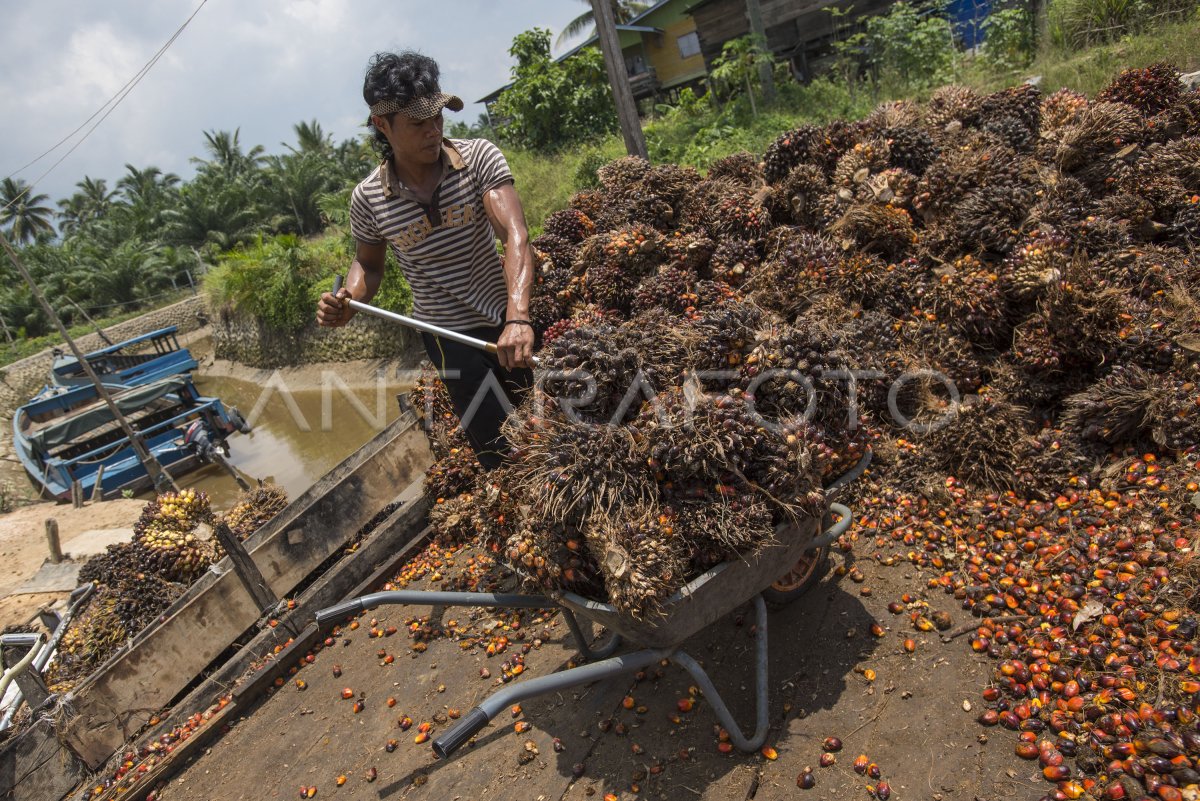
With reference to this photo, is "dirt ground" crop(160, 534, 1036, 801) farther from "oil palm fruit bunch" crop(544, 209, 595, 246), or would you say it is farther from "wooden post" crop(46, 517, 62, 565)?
"wooden post" crop(46, 517, 62, 565)

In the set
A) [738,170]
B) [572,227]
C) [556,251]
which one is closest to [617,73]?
[738,170]

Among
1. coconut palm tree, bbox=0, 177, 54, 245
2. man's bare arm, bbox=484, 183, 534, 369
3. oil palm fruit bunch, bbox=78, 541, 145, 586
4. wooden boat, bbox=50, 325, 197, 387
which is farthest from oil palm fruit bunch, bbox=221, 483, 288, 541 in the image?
coconut palm tree, bbox=0, 177, 54, 245

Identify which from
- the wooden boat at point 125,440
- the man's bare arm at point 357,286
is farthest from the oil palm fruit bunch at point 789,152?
the wooden boat at point 125,440

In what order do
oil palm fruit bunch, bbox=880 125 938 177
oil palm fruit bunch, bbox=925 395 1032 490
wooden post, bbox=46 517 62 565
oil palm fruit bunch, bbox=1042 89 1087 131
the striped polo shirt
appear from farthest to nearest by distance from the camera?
1. wooden post, bbox=46 517 62 565
2. oil palm fruit bunch, bbox=880 125 938 177
3. oil palm fruit bunch, bbox=1042 89 1087 131
4. oil palm fruit bunch, bbox=925 395 1032 490
5. the striped polo shirt

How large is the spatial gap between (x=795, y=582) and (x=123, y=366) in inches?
957

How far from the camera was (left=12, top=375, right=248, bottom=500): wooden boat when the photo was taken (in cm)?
1530

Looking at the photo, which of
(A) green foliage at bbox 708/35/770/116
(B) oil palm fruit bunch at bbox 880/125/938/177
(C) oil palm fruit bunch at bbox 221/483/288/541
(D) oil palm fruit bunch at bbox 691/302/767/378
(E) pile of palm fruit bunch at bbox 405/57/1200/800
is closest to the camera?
(E) pile of palm fruit bunch at bbox 405/57/1200/800

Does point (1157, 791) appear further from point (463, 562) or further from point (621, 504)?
point (463, 562)

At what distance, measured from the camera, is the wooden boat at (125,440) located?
15297 millimetres

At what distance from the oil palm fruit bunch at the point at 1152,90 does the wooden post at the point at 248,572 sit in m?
7.02

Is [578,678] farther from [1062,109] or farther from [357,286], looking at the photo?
[1062,109]

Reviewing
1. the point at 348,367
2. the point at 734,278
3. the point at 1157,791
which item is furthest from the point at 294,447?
the point at 1157,791

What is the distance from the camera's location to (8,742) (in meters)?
3.57

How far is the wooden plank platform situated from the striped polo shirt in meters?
1.83
